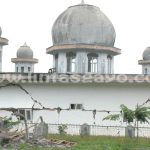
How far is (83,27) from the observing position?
31156 millimetres

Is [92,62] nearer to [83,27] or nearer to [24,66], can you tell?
[83,27]

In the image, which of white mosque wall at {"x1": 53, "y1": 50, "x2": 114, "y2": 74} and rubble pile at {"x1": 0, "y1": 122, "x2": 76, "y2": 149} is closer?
rubble pile at {"x1": 0, "y1": 122, "x2": 76, "y2": 149}

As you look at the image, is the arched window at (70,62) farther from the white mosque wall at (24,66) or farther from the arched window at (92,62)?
the white mosque wall at (24,66)

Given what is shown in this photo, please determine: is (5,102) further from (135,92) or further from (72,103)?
(135,92)

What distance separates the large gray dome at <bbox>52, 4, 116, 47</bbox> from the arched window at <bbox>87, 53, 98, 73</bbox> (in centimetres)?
120

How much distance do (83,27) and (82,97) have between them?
6.90 metres

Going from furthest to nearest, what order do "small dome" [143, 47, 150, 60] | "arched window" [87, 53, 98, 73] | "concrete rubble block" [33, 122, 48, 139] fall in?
1. "small dome" [143, 47, 150, 60]
2. "arched window" [87, 53, 98, 73]
3. "concrete rubble block" [33, 122, 48, 139]

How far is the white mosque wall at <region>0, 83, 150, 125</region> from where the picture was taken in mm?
25906

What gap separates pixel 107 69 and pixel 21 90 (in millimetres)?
8392

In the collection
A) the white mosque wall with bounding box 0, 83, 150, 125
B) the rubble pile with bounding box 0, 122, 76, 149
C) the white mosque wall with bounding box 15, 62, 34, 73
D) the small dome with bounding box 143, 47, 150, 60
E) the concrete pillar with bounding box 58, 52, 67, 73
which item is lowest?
the rubble pile with bounding box 0, 122, 76, 149

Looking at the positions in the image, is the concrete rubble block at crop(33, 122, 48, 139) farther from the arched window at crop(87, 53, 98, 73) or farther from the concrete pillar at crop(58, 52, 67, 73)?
the arched window at crop(87, 53, 98, 73)

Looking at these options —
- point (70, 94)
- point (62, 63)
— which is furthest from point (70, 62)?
point (70, 94)

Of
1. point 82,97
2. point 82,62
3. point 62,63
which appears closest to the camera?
point 82,97

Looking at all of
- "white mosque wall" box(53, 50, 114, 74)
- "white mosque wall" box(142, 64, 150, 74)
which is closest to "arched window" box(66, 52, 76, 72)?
"white mosque wall" box(53, 50, 114, 74)
